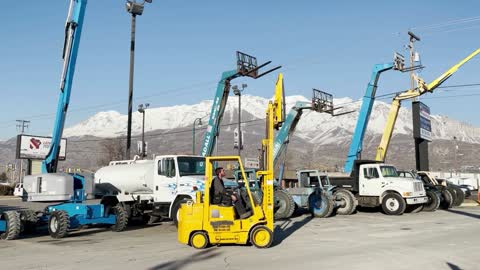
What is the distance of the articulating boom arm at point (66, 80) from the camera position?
16.3 meters

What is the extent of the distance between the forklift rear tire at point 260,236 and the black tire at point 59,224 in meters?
6.06

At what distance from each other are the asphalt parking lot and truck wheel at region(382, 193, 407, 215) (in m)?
5.27

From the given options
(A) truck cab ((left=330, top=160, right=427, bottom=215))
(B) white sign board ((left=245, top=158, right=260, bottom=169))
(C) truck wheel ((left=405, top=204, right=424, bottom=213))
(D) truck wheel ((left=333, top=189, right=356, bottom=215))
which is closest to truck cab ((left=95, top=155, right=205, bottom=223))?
(B) white sign board ((left=245, top=158, right=260, bottom=169))

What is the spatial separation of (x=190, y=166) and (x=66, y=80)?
17.4 ft

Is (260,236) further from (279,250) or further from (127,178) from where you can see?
(127,178)

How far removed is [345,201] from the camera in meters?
22.4

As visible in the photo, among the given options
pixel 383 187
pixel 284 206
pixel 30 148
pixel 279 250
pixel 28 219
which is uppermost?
pixel 30 148

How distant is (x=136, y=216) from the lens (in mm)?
18266

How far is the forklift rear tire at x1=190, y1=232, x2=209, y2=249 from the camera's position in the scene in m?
11.7

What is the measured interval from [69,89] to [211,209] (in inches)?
307

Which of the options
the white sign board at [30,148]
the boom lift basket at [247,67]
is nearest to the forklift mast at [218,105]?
the boom lift basket at [247,67]

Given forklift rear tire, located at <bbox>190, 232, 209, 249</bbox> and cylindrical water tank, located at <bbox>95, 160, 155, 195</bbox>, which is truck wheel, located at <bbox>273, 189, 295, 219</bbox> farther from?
forklift rear tire, located at <bbox>190, 232, 209, 249</bbox>

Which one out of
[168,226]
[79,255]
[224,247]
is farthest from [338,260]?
[168,226]

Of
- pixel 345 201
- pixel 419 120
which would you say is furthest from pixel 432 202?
pixel 419 120
